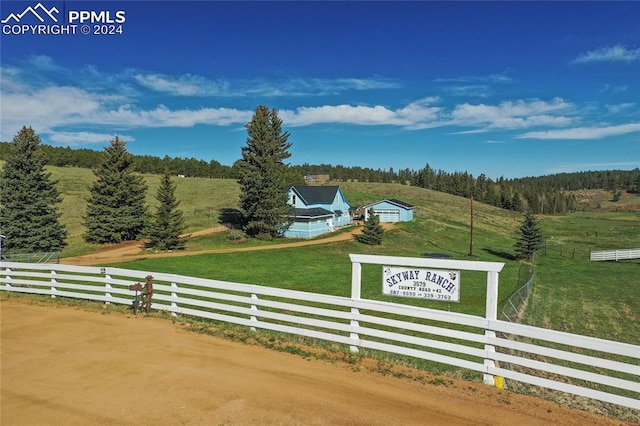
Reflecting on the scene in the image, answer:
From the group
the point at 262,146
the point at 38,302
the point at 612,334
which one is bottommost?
the point at 612,334

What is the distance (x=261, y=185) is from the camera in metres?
47.3

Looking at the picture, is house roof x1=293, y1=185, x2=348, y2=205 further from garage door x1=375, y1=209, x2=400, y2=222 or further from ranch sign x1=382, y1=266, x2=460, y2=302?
ranch sign x1=382, y1=266, x2=460, y2=302

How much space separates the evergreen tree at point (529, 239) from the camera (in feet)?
154

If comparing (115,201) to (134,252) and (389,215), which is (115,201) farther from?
(389,215)

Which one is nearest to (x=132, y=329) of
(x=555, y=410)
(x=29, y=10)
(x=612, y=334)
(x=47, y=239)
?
(x=555, y=410)

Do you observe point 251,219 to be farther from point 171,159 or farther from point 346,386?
point 171,159

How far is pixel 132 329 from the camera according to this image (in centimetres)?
1077

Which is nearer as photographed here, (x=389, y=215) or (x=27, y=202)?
(x=27, y=202)

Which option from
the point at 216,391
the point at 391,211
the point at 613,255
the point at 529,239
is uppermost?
the point at 391,211

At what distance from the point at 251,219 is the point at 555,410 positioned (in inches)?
1755

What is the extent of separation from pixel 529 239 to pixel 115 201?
45.8 meters

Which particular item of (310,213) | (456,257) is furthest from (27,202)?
(456,257)

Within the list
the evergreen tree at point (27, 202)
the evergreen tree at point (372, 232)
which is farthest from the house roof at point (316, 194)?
the evergreen tree at point (27, 202)

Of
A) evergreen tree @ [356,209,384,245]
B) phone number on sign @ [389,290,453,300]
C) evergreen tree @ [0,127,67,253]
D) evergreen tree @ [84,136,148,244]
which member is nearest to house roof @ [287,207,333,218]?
evergreen tree @ [356,209,384,245]
